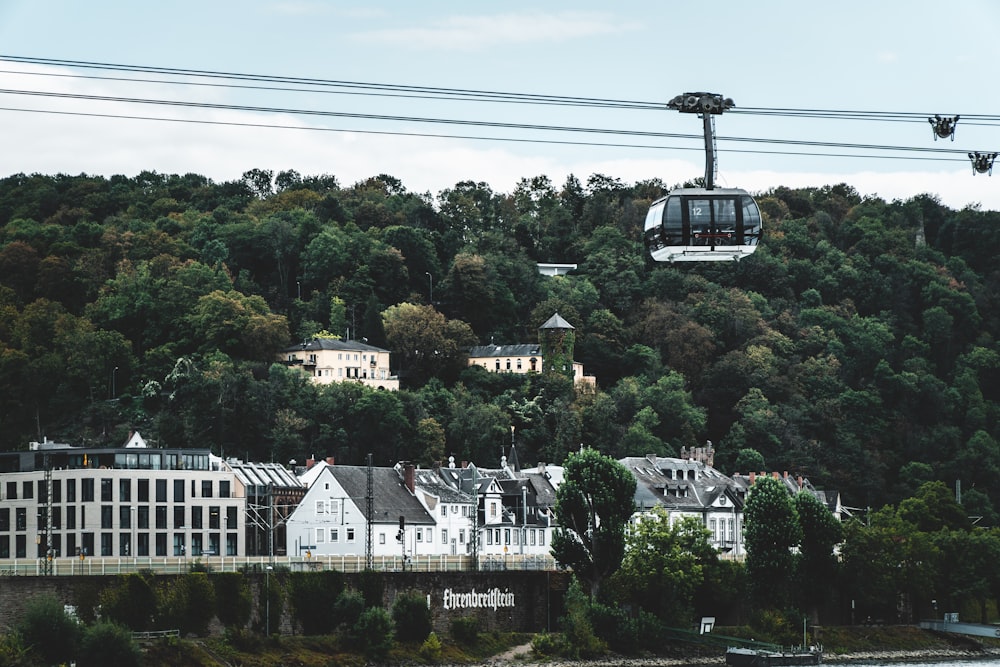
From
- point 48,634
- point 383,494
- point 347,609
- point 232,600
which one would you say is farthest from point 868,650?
point 48,634

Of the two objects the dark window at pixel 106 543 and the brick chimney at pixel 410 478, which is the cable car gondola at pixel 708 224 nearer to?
the dark window at pixel 106 543

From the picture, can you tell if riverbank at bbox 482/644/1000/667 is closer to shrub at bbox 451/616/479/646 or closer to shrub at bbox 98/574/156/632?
shrub at bbox 451/616/479/646

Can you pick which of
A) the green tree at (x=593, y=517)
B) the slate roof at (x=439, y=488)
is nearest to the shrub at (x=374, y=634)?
the green tree at (x=593, y=517)

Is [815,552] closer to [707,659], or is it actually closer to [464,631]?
[707,659]

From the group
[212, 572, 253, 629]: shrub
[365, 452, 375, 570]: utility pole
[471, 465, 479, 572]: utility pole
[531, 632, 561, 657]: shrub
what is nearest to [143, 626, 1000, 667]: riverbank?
[531, 632, 561, 657]: shrub

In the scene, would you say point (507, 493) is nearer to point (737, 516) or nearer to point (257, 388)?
point (737, 516)

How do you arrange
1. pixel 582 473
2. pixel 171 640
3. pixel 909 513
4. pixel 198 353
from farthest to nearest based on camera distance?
pixel 198 353
pixel 909 513
pixel 582 473
pixel 171 640

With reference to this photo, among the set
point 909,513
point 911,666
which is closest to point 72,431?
point 909,513
